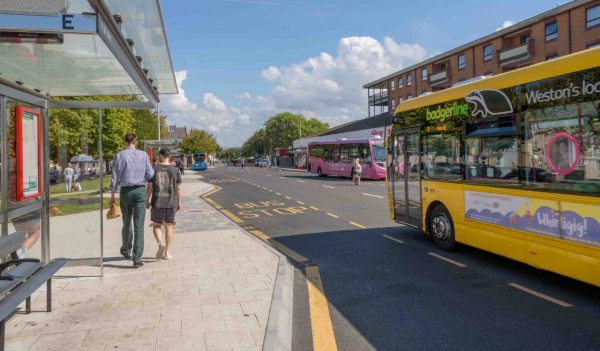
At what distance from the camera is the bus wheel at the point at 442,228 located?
7.25 m

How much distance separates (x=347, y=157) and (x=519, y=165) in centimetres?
2480

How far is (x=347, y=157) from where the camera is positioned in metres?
30.4

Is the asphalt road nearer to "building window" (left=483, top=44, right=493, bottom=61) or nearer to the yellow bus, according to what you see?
the yellow bus

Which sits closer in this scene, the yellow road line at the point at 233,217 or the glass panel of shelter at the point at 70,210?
the glass panel of shelter at the point at 70,210

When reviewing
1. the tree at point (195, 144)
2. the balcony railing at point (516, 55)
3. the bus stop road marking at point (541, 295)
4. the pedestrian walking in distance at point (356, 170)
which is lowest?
the bus stop road marking at point (541, 295)

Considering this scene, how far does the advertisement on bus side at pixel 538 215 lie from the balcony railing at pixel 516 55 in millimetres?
35007

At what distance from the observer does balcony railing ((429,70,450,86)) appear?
47812 mm

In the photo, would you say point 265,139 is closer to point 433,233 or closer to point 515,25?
point 515,25

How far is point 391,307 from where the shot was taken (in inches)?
186

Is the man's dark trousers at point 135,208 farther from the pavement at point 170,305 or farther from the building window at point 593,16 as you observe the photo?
the building window at point 593,16

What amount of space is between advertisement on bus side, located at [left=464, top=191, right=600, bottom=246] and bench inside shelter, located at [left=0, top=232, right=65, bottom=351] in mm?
5481

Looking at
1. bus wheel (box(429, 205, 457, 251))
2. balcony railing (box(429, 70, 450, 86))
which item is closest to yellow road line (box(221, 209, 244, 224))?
bus wheel (box(429, 205, 457, 251))

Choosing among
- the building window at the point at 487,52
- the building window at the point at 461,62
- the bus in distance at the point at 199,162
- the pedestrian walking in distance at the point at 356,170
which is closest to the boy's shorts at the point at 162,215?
the pedestrian walking in distance at the point at 356,170

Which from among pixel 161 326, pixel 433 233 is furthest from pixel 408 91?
pixel 161 326
